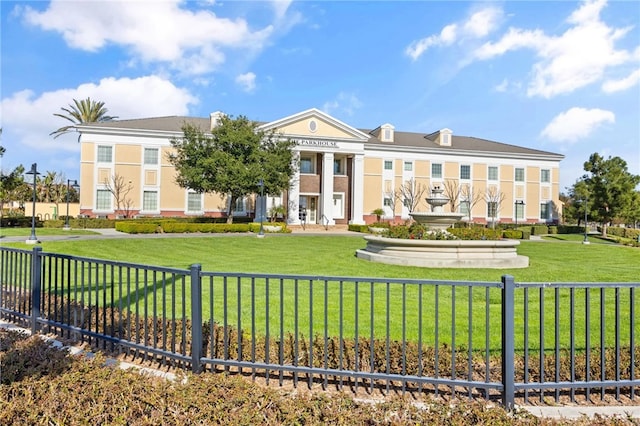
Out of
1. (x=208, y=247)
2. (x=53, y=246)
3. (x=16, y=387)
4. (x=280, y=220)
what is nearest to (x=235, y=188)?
(x=280, y=220)

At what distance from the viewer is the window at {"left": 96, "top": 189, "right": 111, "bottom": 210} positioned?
3428 centimetres

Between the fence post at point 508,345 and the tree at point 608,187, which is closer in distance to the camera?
the fence post at point 508,345

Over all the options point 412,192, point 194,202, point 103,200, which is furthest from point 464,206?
point 103,200

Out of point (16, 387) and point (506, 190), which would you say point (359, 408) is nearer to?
point (16, 387)

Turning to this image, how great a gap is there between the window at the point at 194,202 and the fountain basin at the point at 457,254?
28.9 metres

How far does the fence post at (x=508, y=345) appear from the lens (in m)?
3.19

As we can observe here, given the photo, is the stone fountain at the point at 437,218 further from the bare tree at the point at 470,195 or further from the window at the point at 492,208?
the window at the point at 492,208

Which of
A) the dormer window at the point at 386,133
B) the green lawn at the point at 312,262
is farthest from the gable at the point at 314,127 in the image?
the green lawn at the point at 312,262

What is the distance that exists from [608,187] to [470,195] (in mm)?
12278

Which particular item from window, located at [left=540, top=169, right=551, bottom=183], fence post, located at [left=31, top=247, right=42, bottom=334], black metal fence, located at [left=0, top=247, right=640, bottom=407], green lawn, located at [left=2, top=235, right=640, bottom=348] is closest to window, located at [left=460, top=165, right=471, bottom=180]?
window, located at [left=540, top=169, right=551, bottom=183]

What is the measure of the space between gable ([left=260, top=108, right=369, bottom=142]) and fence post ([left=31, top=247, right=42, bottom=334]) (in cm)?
3195

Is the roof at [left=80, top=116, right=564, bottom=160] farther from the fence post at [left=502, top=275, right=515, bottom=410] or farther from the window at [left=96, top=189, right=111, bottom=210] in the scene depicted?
the fence post at [left=502, top=275, right=515, bottom=410]

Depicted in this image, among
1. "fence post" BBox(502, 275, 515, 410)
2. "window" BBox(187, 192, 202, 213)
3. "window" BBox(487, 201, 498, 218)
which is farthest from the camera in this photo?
"window" BBox(487, 201, 498, 218)

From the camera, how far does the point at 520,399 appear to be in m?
3.43
